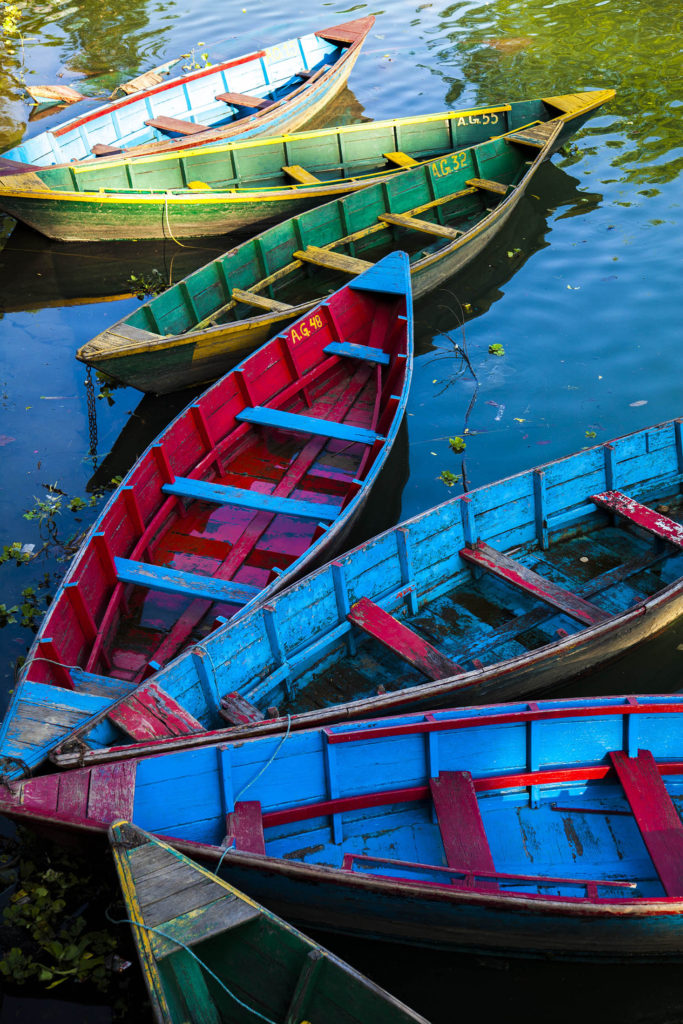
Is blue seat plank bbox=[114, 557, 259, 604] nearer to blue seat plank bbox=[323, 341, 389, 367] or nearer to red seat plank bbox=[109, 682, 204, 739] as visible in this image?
red seat plank bbox=[109, 682, 204, 739]

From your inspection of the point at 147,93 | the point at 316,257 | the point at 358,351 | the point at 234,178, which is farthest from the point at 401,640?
the point at 147,93

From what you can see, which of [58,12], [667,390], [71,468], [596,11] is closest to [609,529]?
[667,390]

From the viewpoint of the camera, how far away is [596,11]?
24000mm

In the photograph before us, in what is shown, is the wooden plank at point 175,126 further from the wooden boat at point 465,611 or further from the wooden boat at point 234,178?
the wooden boat at point 465,611

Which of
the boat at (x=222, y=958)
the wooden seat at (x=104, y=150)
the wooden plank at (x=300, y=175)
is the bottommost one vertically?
the boat at (x=222, y=958)

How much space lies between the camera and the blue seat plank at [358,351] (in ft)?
34.9

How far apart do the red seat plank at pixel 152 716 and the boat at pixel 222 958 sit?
102 cm

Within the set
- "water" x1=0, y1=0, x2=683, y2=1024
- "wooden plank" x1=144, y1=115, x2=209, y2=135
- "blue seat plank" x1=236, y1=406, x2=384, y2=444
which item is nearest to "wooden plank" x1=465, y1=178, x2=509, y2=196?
"water" x1=0, y1=0, x2=683, y2=1024

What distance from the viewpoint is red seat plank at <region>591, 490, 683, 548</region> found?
8188 millimetres

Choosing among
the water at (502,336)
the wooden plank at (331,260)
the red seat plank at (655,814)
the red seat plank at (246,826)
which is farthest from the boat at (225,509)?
the red seat plank at (655,814)

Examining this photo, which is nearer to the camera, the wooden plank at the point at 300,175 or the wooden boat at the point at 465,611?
the wooden boat at the point at 465,611

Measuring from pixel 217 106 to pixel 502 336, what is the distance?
9302mm

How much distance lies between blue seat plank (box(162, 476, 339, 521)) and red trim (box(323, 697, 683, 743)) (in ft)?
9.38

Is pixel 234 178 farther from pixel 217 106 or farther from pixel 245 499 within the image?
pixel 245 499
